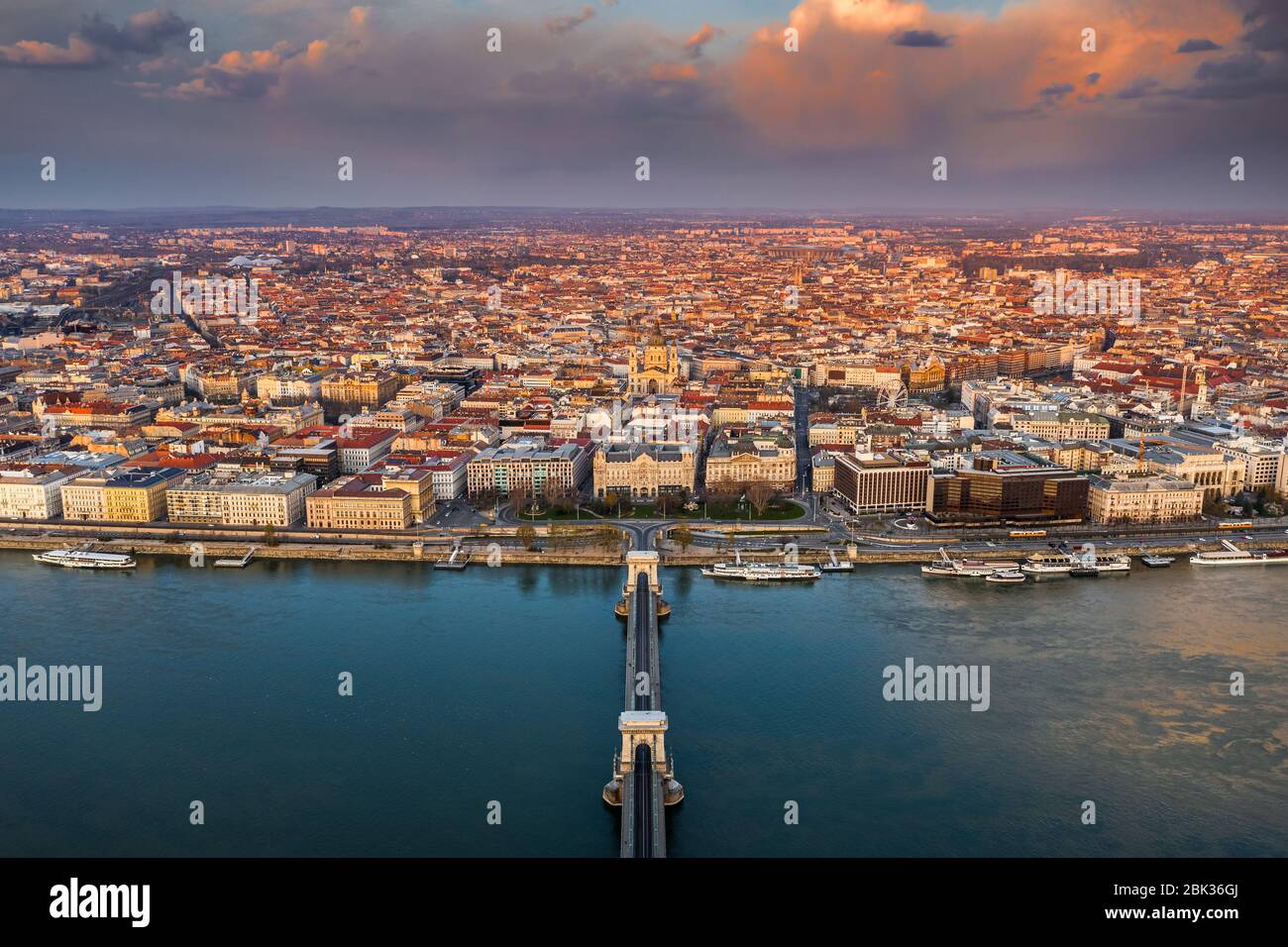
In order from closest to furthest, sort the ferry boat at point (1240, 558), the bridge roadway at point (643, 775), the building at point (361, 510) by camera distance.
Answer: the bridge roadway at point (643, 775)
the ferry boat at point (1240, 558)
the building at point (361, 510)

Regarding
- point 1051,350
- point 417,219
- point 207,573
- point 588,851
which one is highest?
point 417,219

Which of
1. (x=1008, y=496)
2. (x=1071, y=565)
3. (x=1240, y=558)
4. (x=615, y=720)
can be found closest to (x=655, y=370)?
(x=1008, y=496)

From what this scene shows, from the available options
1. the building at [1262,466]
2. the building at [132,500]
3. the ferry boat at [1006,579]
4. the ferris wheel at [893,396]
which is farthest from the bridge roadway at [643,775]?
the ferris wheel at [893,396]

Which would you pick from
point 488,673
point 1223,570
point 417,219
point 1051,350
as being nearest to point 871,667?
point 488,673

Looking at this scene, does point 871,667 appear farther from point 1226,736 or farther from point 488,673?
point 488,673

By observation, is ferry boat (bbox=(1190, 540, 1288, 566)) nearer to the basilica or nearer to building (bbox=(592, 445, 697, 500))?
building (bbox=(592, 445, 697, 500))

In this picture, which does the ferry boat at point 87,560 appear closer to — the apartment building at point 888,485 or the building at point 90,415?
the building at point 90,415

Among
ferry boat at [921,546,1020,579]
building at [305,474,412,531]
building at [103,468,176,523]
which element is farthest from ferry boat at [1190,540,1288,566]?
building at [103,468,176,523]
